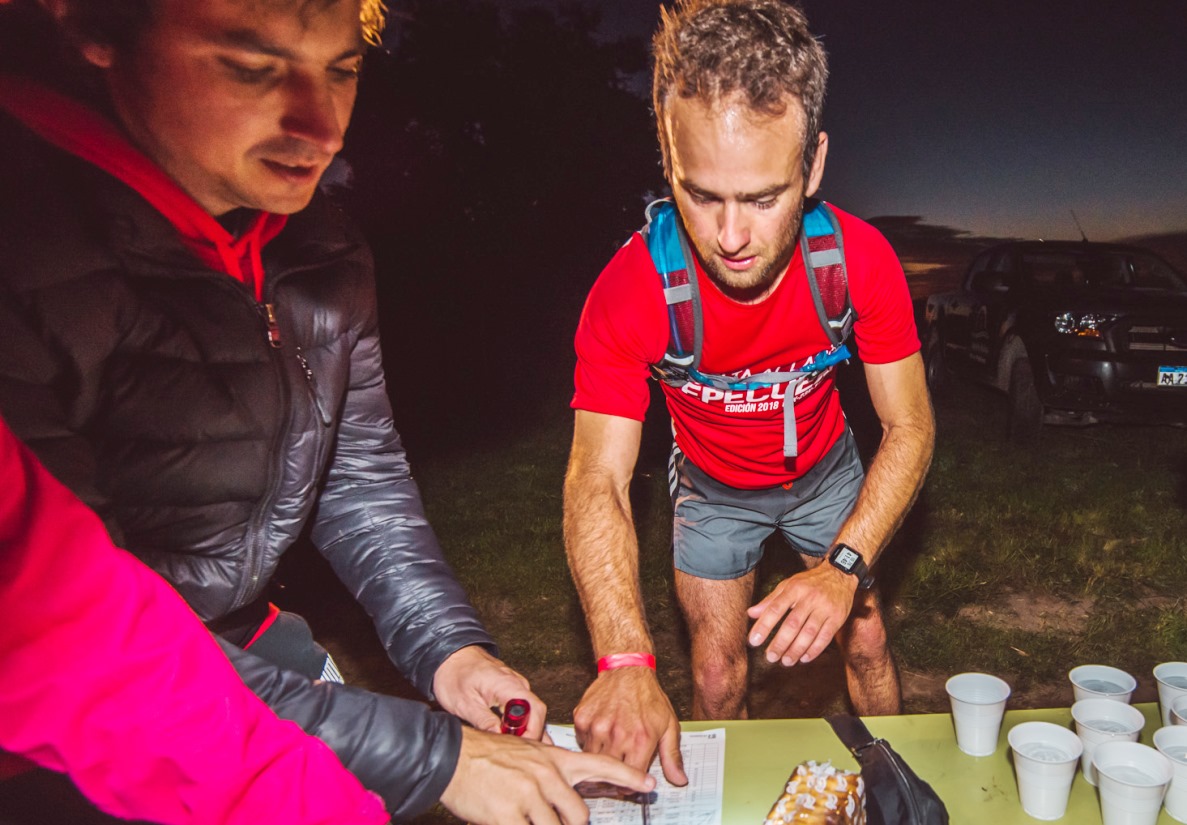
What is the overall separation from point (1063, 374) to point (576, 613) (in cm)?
437

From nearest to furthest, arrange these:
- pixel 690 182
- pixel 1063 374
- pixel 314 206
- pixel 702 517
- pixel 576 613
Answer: pixel 314 206, pixel 690 182, pixel 702 517, pixel 576 613, pixel 1063 374

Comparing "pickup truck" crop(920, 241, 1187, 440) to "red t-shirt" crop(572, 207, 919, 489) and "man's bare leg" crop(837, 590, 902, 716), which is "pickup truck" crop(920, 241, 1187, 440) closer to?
"man's bare leg" crop(837, 590, 902, 716)

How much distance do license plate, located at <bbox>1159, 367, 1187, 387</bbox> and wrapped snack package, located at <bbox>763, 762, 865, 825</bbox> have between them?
5.92m

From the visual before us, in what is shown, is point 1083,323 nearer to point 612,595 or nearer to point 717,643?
point 717,643

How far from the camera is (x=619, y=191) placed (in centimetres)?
1138

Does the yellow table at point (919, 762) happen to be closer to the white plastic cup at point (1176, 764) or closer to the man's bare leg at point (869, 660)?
the white plastic cup at point (1176, 764)

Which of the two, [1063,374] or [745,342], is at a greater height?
[745,342]

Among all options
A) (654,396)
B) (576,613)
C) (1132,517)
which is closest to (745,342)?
(576,613)

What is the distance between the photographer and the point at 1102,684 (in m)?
1.73

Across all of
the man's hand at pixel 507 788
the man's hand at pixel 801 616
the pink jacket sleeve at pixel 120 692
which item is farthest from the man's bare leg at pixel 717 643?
the pink jacket sleeve at pixel 120 692

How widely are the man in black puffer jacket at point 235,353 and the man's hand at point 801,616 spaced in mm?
568

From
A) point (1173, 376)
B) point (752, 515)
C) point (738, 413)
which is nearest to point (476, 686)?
point (738, 413)

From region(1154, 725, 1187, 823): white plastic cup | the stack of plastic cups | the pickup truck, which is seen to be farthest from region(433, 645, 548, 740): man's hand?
the pickup truck

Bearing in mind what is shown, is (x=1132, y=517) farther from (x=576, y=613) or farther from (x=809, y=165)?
(x=809, y=165)
